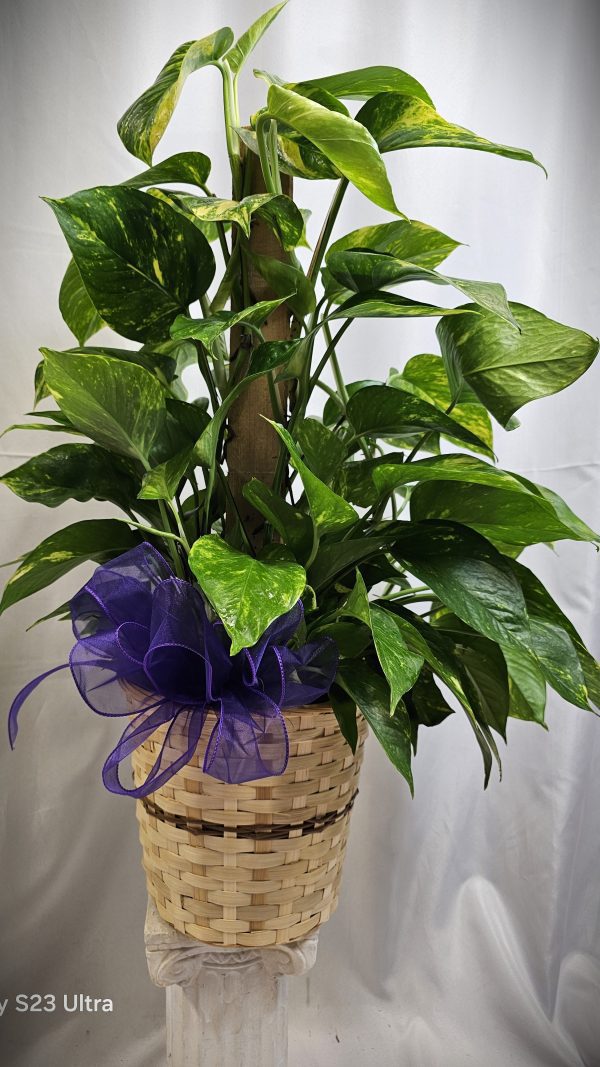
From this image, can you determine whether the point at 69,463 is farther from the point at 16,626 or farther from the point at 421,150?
the point at 421,150

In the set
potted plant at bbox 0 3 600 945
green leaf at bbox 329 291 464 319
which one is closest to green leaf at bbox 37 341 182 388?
potted plant at bbox 0 3 600 945

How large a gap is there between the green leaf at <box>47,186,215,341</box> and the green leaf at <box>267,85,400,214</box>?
0.43ft

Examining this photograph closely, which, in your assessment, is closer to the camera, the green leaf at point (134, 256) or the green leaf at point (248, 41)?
the green leaf at point (134, 256)

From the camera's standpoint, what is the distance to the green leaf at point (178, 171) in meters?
0.80

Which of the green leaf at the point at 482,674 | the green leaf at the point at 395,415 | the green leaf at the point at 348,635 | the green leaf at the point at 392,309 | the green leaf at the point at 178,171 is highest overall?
the green leaf at the point at 178,171

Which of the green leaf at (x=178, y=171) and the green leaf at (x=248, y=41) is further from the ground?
the green leaf at (x=248, y=41)

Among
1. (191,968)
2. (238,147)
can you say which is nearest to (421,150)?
(238,147)

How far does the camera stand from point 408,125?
724mm

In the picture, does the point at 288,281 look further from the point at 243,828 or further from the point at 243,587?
the point at 243,828

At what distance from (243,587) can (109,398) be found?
0.20m

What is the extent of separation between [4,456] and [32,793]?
0.52m

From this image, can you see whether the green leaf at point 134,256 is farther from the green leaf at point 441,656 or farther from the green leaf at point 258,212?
the green leaf at point 441,656

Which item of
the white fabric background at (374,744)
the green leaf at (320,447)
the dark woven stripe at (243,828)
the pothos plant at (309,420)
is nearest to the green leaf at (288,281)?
the pothos plant at (309,420)

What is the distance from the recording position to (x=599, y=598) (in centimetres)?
135
